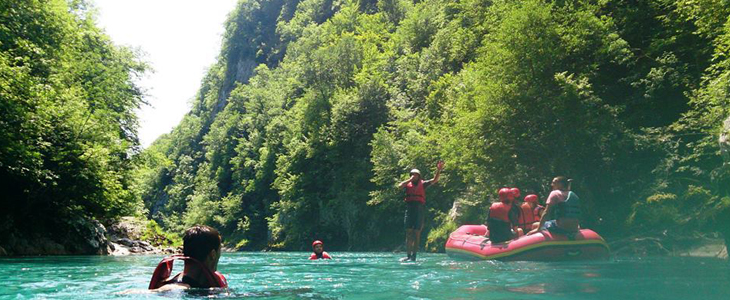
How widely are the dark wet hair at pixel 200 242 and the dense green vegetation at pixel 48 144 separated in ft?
38.7

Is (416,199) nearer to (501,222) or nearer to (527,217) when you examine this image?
(501,222)

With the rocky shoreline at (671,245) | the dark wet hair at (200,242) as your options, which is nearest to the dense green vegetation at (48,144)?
the dark wet hair at (200,242)

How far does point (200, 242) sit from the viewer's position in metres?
4.76

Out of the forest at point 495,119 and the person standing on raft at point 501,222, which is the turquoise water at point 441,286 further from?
the forest at point 495,119

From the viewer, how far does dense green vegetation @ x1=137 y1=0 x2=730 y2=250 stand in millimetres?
15844

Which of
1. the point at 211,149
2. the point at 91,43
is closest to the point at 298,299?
the point at 91,43

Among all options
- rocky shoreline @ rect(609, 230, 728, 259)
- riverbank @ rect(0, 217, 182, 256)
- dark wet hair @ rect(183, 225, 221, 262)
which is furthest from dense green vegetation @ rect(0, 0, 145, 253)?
rocky shoreline @ rect(609, 230, 728, 259)

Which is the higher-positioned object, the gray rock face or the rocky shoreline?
the gray rock face

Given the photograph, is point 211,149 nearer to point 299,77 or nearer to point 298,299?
point 299,77

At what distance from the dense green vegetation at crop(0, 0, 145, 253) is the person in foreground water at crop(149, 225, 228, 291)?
38.4 feet

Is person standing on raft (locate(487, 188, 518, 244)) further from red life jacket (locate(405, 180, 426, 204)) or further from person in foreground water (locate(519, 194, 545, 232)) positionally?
red life jacket (locate(405, 180, 426, 204))

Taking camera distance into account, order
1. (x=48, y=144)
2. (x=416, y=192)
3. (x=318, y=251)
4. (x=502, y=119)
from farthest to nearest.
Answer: (x=502, y=119) → (x=48, y=144) → (x=318, y=251) → (x=416, y=192)

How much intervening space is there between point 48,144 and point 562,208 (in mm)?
13766

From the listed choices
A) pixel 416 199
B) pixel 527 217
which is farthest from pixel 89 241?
pixel 527 217
